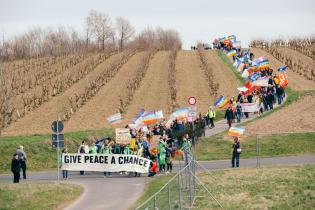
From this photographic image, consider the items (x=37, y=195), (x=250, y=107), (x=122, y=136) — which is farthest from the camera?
(x=250, y=107)

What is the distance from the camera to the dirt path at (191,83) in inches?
2685

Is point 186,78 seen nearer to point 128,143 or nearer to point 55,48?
point 128,143

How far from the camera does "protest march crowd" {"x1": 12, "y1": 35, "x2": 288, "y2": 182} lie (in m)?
35.8

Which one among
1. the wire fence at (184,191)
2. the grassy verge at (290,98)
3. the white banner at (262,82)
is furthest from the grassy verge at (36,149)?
the wire fence at (184,191)

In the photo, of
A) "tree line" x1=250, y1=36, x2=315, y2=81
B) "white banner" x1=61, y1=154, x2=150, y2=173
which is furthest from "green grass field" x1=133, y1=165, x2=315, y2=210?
"tree line" x1=250, y1=36, x2=315, y2=81

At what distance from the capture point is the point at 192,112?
4241 cm

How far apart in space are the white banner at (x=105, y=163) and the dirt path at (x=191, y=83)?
84.3ft

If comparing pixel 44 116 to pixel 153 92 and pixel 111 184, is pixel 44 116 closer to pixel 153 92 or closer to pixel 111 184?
pixel 153 92

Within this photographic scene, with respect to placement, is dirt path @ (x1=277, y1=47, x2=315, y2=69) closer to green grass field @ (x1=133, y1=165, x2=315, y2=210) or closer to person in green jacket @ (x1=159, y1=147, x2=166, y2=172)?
person in green jacket @ (x1=159, y1=147, x2=166, y2=172)

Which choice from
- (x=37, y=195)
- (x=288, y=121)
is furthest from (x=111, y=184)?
(x=288, y=121)

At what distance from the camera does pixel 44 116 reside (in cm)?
6650

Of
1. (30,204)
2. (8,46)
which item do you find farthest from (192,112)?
(8,46)

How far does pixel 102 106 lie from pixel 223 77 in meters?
15.8

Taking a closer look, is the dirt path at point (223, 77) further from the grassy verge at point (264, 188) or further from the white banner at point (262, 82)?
the grassy verge at point (264, 188)
